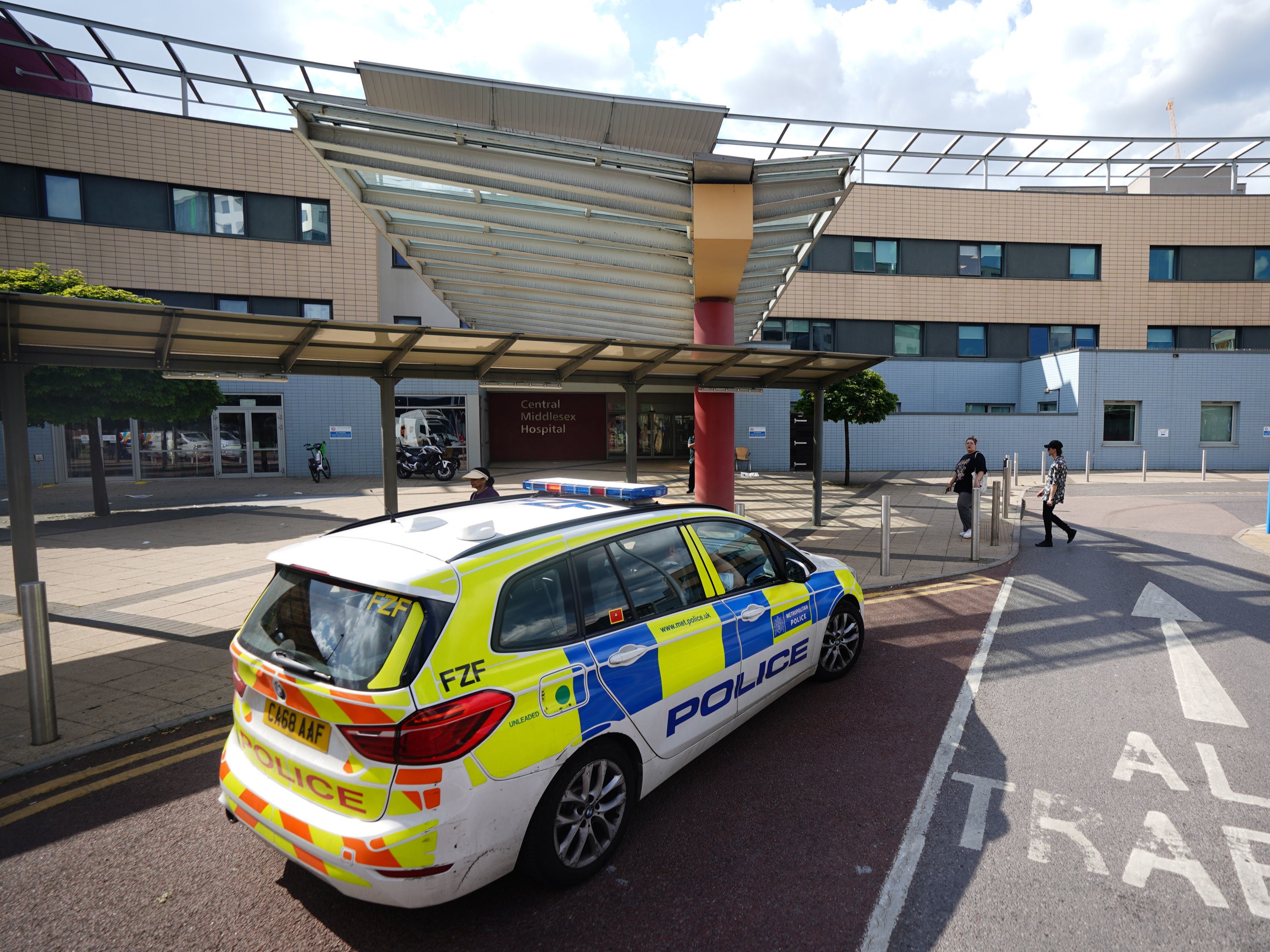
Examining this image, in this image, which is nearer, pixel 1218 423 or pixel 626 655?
pixel 626 655

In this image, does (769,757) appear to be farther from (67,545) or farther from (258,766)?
(67,545)

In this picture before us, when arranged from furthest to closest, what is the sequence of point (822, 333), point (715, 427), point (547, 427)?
point (547, 427), point (822, 333), point (715, 427)

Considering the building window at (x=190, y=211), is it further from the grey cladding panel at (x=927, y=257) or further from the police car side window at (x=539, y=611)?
the police car side window at (x=539, y=611)

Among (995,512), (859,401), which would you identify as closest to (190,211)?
(859,401)

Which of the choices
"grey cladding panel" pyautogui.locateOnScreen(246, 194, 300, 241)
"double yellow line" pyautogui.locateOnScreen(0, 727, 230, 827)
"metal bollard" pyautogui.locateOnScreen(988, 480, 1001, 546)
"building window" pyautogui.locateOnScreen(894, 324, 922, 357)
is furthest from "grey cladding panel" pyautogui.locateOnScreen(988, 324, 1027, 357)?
"double yellow line" pyautogui.locateOnScreen(0, 727, 230, 827)

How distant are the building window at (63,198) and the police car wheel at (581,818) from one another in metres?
26.6

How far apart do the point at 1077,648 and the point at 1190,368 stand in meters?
24.4

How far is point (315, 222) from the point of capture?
2345 cm

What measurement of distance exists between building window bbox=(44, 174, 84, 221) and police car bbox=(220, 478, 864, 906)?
25.1 m

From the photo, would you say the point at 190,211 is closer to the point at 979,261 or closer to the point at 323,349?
the point at 323,349

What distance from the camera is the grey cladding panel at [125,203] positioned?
21.2 meters

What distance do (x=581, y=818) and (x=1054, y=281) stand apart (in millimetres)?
30476

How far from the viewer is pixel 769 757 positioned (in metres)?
4.09

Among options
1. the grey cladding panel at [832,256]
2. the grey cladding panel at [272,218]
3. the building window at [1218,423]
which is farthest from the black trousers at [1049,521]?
the grey cladding panel at [272,218]
